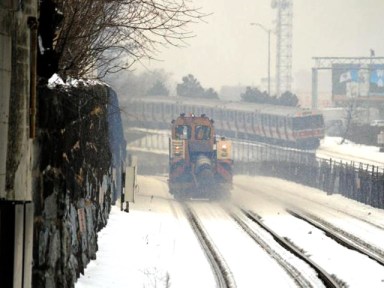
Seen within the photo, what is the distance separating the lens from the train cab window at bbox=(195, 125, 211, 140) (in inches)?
1319

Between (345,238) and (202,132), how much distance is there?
14.2 m

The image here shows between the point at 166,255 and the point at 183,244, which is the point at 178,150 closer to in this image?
the point at 183,244

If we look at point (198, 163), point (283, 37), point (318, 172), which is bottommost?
point (318, 172)

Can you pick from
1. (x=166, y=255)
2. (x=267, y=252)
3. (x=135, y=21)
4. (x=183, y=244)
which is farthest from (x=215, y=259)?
(x=135, y=21)

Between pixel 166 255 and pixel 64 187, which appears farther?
pixel 166 255

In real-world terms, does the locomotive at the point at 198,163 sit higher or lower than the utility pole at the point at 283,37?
lower

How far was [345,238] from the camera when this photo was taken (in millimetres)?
20172

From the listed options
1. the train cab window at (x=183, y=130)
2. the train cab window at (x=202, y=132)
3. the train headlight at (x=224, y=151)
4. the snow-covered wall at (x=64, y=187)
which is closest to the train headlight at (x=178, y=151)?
the train cab window at (x=183, y=130)

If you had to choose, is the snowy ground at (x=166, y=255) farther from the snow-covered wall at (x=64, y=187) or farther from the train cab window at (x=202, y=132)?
the train cab window at (x=202, y=132)

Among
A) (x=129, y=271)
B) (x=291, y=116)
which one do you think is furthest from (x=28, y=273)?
(x=291, y=116)

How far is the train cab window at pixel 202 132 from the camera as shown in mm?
33500

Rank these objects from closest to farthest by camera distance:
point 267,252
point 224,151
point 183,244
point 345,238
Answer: point 267,252
point 183,244
point 345,238
point 224,151

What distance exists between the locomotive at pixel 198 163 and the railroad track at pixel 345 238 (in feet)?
20.9

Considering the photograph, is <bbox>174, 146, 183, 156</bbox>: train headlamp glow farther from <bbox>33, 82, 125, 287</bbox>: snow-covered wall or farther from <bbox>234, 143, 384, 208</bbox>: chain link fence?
<bbox>33, 82, 125, 287</bbox>: snow-covered wall
